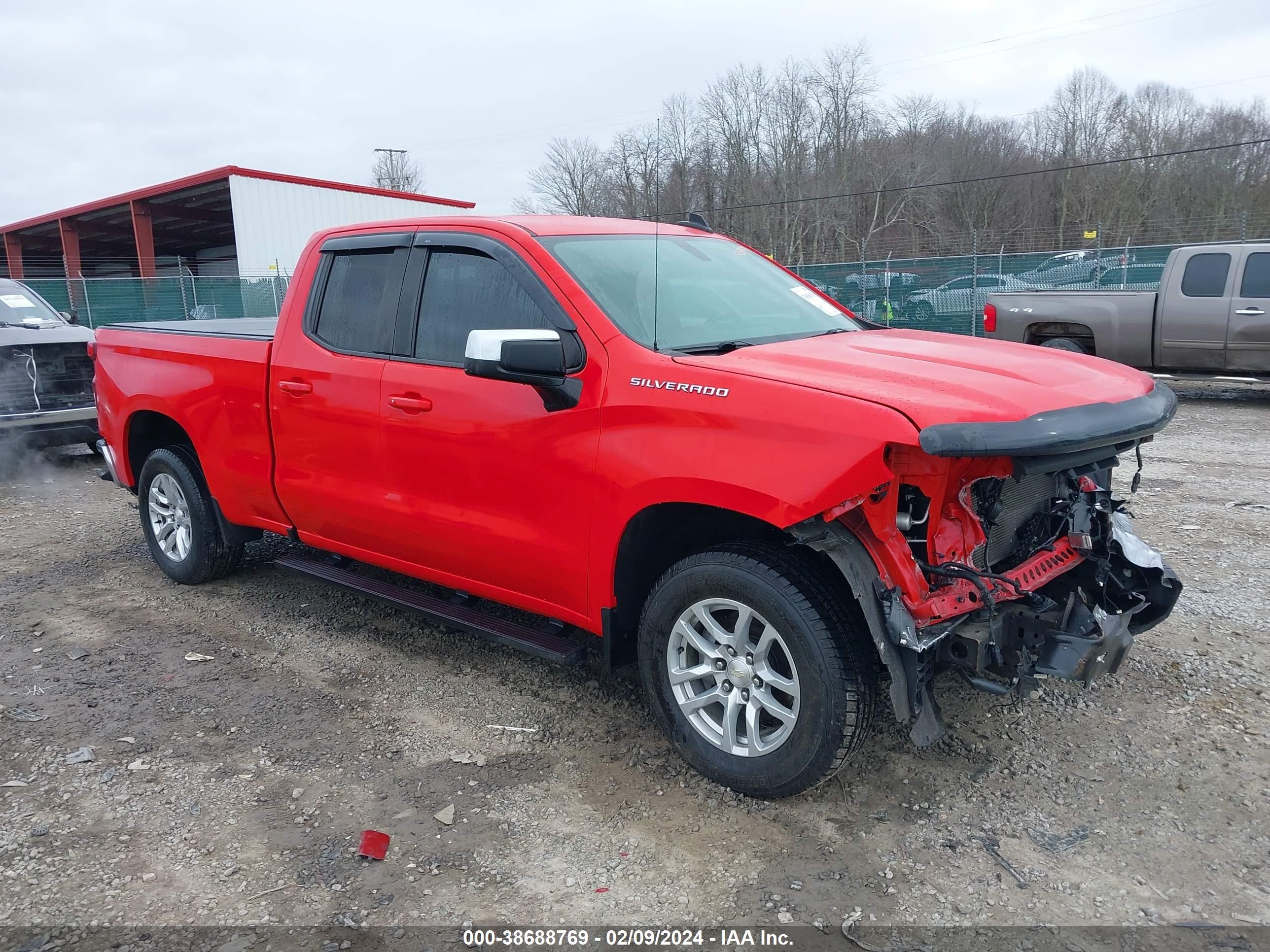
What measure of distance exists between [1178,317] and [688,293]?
9922 mm

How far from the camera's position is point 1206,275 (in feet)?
37.3

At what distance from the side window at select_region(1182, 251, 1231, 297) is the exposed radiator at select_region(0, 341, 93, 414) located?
12.2m

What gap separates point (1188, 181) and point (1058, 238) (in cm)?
522

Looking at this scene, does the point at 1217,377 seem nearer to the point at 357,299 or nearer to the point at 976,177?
the point at 357,299

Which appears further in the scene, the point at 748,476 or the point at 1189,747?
the point at 1189,747

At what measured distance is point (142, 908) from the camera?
275 centimetres

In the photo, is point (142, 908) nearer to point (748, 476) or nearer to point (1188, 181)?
point (748, 476)

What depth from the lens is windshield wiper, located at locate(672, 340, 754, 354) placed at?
3.40 m

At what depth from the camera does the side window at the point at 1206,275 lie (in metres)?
11.3

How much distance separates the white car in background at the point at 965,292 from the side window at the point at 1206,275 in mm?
6540

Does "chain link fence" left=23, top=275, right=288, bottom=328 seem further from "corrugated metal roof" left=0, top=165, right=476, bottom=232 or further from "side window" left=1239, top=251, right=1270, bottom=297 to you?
"side window" left=1239, top=251, right=1270, bottom=297

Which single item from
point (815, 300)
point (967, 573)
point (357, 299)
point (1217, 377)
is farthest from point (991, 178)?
point (967, 573)

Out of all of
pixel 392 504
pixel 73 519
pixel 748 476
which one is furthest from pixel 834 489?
pixel 73 519

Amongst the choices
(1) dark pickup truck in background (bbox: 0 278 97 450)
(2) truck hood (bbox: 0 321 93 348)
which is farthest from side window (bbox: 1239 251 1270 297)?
(2) truck hood (bbox: 0 321 93 348)
